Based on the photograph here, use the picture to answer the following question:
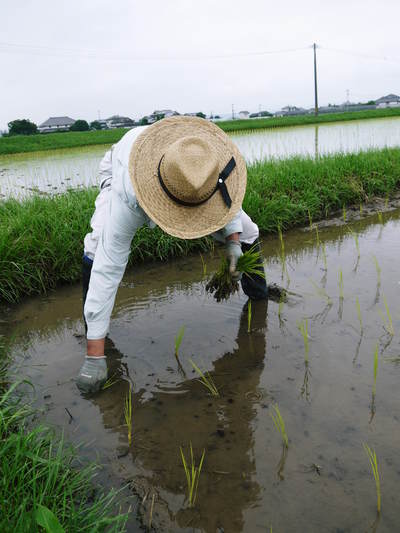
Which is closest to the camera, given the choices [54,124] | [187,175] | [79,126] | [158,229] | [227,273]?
[187,175]

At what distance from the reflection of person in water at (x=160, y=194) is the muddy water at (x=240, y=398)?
1.17 feet

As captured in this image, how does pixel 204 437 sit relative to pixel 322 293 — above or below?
below

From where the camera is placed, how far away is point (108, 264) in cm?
207

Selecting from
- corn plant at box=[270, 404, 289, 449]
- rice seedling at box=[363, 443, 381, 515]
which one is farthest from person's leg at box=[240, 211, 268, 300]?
rice seedling at box=[363, 443, 381, 515]

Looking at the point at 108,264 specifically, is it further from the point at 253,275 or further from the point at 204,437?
the point at 253,275

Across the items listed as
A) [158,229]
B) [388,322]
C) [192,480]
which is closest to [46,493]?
[192,480]

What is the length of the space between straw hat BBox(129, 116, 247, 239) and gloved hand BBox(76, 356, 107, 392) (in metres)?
0.78

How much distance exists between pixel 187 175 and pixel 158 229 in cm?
222

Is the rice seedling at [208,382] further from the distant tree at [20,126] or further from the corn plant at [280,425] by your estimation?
the distant tree at [20,126]

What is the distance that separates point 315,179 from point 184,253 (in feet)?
7.12

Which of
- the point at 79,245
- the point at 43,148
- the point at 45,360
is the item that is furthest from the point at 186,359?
the point at 43,148

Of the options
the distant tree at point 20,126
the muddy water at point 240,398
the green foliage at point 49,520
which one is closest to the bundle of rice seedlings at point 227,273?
the muddy water at point 240,398

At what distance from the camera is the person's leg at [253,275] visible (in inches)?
113

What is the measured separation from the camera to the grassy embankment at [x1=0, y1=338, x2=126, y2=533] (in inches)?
50.3
